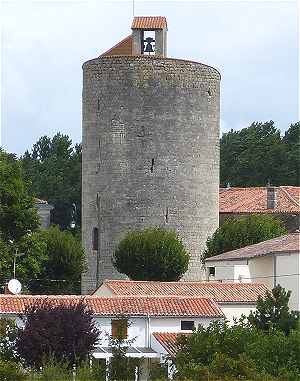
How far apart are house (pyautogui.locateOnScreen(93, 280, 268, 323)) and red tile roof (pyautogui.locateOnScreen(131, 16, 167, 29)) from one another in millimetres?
16642

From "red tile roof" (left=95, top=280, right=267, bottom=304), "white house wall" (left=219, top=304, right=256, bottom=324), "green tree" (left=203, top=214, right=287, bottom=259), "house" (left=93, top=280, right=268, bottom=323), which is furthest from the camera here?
"green tree" (left=203, top=214, right=287, bottom=259)

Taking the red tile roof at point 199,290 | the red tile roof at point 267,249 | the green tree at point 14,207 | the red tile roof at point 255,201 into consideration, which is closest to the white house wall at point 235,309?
the red tile roof at point 199,290

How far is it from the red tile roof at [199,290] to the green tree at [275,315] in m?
8.03

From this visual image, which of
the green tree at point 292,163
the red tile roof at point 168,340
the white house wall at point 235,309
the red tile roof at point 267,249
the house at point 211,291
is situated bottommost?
the red tile roof at point 168,340

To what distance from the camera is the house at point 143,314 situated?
38.3m

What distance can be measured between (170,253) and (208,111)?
24.2ft

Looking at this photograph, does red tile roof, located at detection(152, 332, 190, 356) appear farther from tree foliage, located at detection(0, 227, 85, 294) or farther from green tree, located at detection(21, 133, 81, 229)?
green tree, located at detection(21, 133, 81, 229)

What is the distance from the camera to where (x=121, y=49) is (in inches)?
2409

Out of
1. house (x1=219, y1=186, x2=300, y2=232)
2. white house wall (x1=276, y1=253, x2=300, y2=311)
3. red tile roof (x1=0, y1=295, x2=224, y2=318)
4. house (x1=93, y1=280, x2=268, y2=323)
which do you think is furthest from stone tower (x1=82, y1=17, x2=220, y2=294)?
red tile roof (x1=0, y1=295, x2=224, y2=318)

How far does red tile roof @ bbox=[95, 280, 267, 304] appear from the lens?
4366 centimetres

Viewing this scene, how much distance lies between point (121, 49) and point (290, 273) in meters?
18.9

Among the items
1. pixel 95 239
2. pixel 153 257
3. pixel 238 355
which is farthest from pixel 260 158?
pixel 238 355

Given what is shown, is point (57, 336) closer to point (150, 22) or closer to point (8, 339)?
point (8, 339)

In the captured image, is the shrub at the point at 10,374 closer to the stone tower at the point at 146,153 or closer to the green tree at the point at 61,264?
the green tree at the point at 61,264
